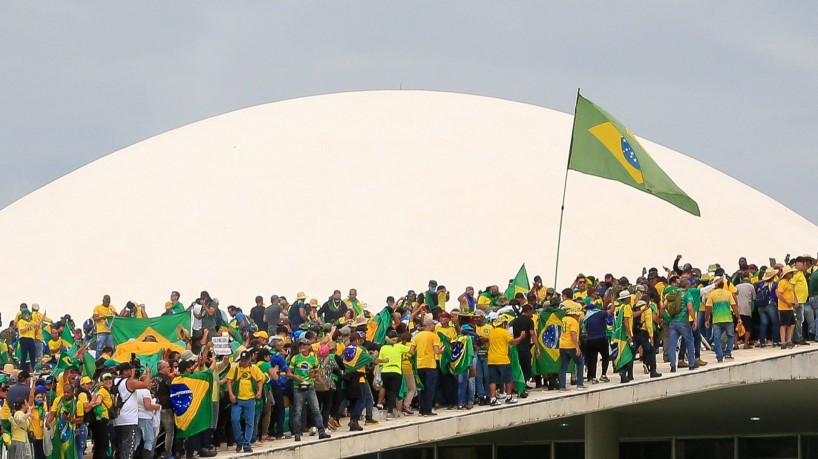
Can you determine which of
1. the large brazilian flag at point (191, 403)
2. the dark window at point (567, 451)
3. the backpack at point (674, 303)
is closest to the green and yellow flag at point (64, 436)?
the large brazilian flag at point (191, 403)

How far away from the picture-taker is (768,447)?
77.4 feet

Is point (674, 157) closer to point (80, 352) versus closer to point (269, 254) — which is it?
point (269, 254)

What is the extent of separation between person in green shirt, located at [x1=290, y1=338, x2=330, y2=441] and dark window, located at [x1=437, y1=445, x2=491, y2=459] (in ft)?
29.8

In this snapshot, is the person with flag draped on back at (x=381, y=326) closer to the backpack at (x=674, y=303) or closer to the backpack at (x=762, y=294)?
the backpack at (x=674, y=303)

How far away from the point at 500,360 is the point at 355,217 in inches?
667

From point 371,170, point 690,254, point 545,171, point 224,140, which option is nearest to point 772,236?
point 690,254

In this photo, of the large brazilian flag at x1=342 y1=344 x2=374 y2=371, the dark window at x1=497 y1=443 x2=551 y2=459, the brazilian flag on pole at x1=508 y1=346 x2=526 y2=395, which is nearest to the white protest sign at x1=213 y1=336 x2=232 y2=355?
→ the large brazilian flag at x1=342 y1=344 x2=374 y2=371

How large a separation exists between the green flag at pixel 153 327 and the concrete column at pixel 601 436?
6.53 meters

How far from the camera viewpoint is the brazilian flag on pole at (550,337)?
17.5 meters

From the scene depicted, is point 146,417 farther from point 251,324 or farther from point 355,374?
point 251,324

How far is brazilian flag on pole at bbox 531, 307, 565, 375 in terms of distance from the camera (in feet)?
57.3

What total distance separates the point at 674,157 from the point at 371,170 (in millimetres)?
10596

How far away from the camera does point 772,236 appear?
35.6 metres

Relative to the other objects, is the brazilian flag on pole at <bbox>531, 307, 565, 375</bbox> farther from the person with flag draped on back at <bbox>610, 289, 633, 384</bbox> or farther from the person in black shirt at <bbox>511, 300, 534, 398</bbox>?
the person with flag draped on back at <bbox>610, 289, 633, 384</bbox>
